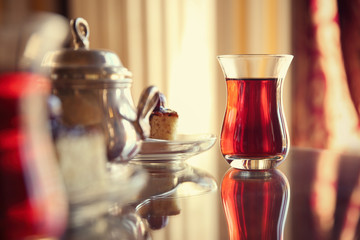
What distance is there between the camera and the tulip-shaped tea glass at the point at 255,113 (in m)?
0.74

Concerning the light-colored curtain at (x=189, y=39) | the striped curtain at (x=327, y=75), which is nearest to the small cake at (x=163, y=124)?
the striped curtain at (x=327, y=75)

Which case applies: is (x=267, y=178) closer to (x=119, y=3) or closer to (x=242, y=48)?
(x=242, y=48)

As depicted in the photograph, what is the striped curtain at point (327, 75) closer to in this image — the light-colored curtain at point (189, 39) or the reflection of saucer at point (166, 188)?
the light-colored curtain at point (189, 39)

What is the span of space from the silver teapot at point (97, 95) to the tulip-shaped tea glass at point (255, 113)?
0.20 metres

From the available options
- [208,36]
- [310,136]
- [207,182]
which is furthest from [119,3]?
[207,182]

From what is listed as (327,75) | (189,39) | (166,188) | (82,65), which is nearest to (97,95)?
(82,65)

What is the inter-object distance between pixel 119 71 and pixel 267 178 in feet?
0.95

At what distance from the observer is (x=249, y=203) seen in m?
0.59

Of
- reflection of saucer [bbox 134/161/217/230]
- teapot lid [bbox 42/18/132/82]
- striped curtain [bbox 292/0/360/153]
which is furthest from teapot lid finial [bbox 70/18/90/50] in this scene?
striped curtain [bbox 292/0/360/153]

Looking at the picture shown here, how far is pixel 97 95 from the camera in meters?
0.56

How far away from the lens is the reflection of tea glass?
1.58ft

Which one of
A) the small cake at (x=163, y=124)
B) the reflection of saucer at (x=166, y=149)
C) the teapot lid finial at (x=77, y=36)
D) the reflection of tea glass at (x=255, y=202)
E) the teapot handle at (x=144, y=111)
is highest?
the teapot lid finial at (x=77, y=36)

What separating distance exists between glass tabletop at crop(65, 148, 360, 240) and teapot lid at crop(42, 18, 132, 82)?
0.50 feet

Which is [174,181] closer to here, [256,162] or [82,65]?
[256,162]
